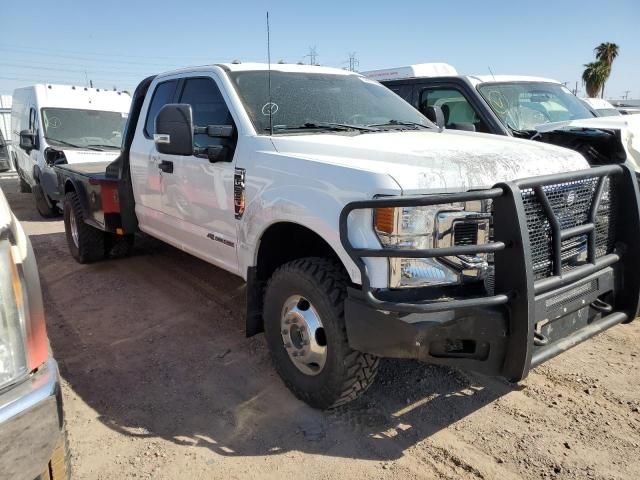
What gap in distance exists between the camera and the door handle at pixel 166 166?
14.4ft

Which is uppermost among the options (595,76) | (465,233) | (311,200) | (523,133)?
(595,76)

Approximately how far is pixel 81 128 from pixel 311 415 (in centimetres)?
877

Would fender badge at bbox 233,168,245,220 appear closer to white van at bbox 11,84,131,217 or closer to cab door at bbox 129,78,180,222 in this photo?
cab door at bbox 129,78,180,222

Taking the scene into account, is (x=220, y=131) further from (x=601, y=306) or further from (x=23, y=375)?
(x=601, y=306)

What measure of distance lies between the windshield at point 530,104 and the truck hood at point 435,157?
2.92 meters

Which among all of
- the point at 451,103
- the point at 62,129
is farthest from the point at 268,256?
the point at 62,129

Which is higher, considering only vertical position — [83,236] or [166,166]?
[166,166]

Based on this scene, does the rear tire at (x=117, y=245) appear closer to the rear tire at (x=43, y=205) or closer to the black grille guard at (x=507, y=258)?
the rear tire at (x=43, y=205)

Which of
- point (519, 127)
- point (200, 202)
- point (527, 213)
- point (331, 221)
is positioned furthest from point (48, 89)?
point (527, 213)

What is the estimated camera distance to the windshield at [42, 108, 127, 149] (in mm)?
9570

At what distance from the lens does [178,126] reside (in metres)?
3.55

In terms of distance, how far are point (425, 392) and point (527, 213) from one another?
138 centimetres

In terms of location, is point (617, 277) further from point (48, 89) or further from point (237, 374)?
point (48, 89)

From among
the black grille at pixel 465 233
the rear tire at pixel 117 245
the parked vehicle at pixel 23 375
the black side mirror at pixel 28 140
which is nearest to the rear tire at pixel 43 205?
the black side mirror at pixel 28 140
